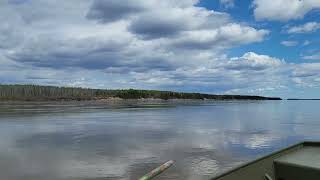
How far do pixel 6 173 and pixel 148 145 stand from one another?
997 cm

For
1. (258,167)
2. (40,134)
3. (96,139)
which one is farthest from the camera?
(40,134)

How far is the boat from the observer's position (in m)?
8.98

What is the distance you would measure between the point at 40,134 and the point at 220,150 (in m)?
16.0

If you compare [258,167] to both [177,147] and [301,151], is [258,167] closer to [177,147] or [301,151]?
[301,151]

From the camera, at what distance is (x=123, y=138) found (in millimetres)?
29438

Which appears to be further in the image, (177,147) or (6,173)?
(177,147)

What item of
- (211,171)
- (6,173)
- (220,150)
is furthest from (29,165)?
(220,150)

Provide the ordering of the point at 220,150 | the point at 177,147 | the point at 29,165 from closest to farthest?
the point at 29,165 < the point at 220,150 < the point at 177,147

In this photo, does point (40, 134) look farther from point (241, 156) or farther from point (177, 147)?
point (241, 156)

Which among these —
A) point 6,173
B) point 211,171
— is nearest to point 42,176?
point 6,173

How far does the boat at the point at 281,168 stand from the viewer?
8.98m

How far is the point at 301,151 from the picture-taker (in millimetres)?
10977

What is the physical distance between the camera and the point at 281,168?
9797 mm

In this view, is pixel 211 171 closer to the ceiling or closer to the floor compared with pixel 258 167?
closer to the floor
